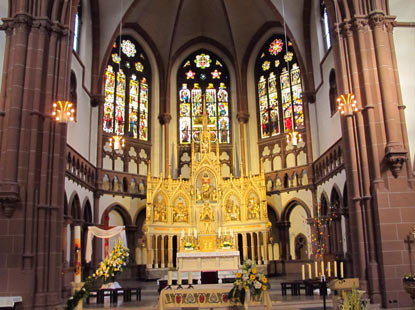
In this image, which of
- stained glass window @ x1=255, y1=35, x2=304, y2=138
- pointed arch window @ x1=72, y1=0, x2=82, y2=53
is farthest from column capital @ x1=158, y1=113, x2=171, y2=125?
pointed arch window @ x1=72, y1=0, x2=82, y2=53

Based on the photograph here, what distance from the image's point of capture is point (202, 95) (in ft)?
96.6

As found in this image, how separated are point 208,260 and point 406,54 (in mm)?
11864

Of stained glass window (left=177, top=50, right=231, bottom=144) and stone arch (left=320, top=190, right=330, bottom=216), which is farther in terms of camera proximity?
stained glass window (left=177, top=50, right=231, bottom=144)

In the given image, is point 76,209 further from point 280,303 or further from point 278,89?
point 278,89

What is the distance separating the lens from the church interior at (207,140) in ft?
44.9

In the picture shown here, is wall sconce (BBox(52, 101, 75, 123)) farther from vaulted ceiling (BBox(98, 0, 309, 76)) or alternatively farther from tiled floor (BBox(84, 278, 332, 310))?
vaulted ceiling (BBox(98, 0, 309, 76))

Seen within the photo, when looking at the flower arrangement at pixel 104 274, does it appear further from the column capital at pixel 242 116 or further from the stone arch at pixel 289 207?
the column capital at pixel 242 116

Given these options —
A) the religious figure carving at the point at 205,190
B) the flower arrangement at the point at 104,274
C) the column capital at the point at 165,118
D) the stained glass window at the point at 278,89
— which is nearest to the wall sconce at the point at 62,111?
the flower arrangement at the point at 104,274

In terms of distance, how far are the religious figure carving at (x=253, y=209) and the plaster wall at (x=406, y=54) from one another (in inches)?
410

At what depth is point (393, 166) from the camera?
45.1ft

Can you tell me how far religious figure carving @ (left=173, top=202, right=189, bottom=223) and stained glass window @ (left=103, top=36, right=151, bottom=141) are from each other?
18.0 feet

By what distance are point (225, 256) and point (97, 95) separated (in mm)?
11266

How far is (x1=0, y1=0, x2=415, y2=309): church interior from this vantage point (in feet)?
44.9

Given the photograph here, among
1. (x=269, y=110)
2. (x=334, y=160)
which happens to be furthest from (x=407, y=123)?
(x=269, y=110)
